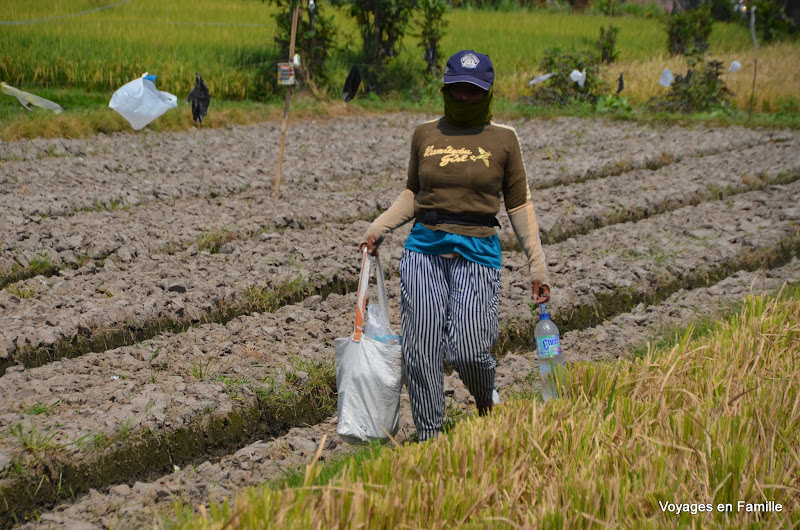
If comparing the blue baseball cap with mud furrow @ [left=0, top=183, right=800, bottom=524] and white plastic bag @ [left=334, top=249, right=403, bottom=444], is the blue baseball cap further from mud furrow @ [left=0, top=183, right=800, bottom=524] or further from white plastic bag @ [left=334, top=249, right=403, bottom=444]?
mud furrow @ [left=0, top=183, right=800, bottom=524]

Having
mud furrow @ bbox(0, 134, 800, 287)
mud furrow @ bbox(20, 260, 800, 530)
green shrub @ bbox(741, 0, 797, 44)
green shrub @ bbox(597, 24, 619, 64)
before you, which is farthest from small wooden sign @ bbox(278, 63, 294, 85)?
green shrub @ bbox(741, 0, 797, 44)

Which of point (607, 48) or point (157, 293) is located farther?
point (607, 48)

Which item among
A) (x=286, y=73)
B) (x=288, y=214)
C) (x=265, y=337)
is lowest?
(x=265, y=337)

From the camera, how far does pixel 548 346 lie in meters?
3.25

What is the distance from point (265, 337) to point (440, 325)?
5.79 feet

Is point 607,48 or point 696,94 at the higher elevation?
point 607,48

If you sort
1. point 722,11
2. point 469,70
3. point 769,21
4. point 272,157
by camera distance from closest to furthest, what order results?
1. point 469,70
2. point 272,157
3. point 769,21
4. point 722,11

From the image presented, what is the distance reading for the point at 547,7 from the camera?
28547 millimetres

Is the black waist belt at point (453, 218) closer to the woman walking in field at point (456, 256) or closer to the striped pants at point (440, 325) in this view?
the woman walking in field at point (456, 256)

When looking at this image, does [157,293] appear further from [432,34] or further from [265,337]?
[432,34]

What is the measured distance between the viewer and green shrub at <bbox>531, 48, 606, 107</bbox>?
1476 cm

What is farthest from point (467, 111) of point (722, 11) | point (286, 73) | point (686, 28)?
point (722, 11)

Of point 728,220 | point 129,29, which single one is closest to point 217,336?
point 728,220

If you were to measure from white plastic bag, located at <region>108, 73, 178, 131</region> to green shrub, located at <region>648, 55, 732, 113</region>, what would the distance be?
9148mm
